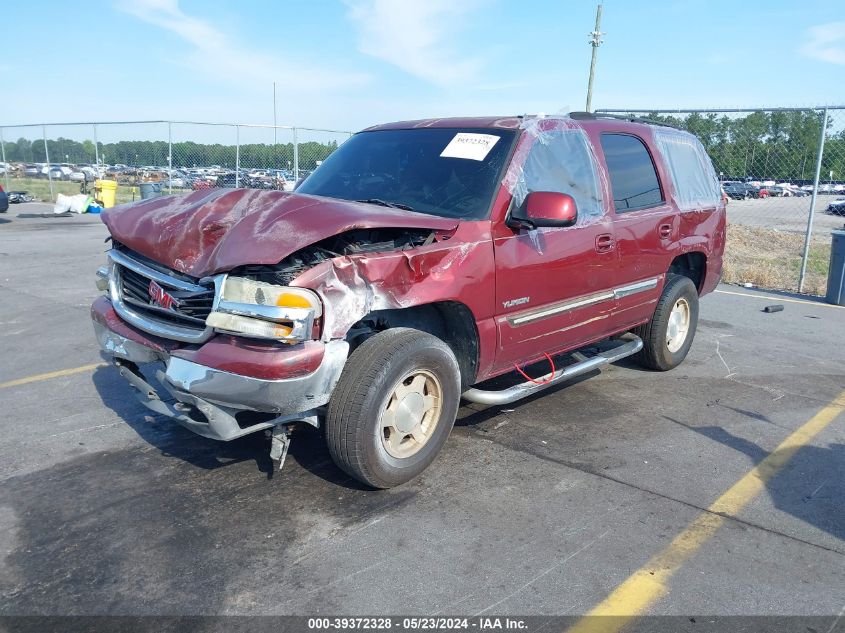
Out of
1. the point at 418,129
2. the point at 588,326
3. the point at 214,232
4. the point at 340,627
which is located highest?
the point at 418,129

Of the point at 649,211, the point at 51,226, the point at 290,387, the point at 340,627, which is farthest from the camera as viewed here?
the point at 51,226

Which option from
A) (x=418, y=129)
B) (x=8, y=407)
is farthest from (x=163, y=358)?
(x=418, y=129)

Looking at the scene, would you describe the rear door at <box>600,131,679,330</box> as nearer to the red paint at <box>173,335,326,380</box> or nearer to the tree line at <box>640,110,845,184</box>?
the red paint at <box>173,335,326,380</box>

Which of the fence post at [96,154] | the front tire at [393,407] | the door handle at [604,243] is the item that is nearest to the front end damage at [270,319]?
the front tire at [393,407]

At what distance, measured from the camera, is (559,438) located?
4484mm

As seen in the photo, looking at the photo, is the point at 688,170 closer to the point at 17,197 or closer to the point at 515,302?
the point at 515,302

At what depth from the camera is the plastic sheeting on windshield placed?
4258 mm

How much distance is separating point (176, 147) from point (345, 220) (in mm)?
18733

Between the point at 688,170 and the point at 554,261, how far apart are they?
2.40m

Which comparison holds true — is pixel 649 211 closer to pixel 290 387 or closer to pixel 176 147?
pixel 290 387

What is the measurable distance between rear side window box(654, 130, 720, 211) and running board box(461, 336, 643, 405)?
132cm

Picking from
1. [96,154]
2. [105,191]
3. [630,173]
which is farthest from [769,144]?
[96,154]

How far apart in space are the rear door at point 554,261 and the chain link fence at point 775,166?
14.8 feet

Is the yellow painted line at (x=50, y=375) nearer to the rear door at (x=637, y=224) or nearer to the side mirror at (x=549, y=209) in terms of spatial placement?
the side mirror at (x=549, y=209)
